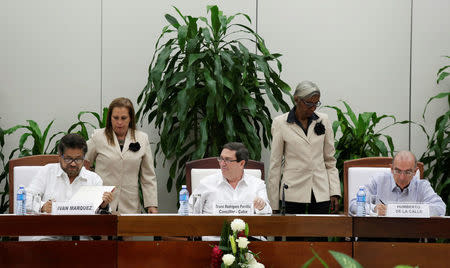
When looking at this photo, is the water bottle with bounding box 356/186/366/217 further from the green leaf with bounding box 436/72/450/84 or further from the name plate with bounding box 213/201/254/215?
the green leaf with bounding box 436/72/450/84

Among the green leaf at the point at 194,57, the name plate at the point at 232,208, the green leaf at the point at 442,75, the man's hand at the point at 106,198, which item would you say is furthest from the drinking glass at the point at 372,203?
the green leaf at the point at 442,75

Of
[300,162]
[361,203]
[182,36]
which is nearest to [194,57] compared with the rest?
[182,36]

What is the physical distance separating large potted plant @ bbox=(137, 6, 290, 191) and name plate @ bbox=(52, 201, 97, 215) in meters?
1.68

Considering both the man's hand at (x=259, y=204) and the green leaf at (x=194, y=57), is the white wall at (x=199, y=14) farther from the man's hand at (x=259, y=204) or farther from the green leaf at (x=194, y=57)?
the man's hand at (x=259, y=204)

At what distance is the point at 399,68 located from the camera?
5598 mm

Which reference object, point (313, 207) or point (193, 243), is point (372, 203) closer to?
point (313, 207)

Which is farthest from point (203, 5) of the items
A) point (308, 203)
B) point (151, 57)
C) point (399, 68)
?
point (308, 203)

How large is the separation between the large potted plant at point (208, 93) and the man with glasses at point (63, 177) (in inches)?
50.5

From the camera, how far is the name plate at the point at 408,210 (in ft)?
10.0

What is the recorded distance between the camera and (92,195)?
3.13 meters

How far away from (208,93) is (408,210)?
2200mm

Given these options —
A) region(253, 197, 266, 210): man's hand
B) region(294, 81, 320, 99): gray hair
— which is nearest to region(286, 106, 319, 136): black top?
region(294, 81, 320, 99): gray hair

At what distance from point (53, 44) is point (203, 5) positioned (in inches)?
50.7

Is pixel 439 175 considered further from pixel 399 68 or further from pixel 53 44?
pixel 53 44
